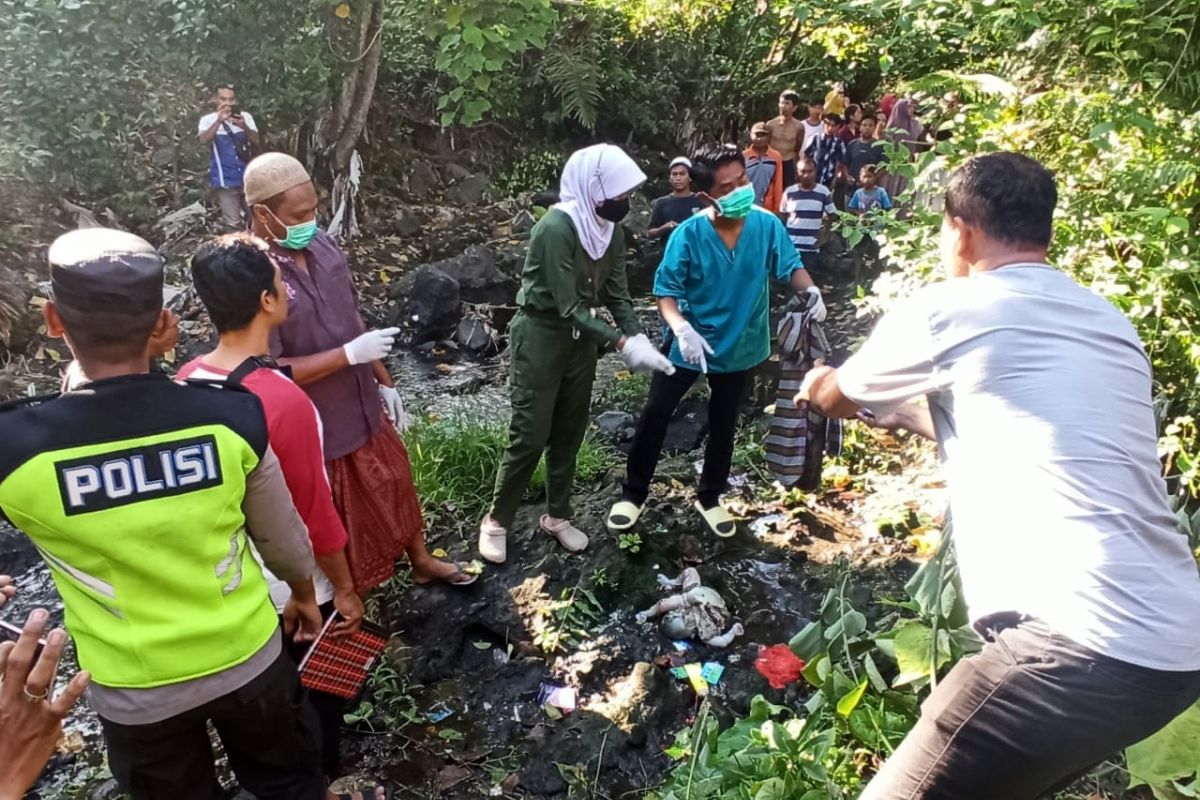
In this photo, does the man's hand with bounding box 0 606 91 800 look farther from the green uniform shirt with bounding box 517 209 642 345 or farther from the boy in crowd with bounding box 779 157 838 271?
the boy in crowd with bounding box 779 157 838 271

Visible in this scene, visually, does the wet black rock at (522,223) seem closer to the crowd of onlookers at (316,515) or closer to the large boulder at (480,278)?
the large boulder at (480,278)

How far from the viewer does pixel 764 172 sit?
7.05 m

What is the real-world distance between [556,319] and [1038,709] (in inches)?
85.2

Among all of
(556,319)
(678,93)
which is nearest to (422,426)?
(556,319)

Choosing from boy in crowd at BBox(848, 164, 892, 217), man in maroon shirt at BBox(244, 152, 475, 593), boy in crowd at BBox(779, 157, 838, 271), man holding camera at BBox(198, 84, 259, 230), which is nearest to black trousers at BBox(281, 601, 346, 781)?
man in maroon shirt at BBox(244, 152, 475, 593)

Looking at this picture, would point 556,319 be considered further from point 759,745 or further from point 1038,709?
point 1038,709

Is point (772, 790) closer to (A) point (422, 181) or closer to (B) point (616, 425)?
(B) point (616, 425)

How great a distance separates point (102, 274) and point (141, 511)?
441 millimetres

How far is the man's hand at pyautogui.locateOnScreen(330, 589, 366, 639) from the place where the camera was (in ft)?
7.57

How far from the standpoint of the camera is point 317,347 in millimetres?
2623

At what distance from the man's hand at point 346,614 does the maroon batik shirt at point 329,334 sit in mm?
553

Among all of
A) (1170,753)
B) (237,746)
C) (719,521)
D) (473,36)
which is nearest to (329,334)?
(237,746)

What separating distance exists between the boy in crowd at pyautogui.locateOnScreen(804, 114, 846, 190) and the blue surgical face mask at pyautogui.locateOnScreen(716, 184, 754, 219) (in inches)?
231

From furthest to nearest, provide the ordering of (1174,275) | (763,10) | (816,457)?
(763,10), (816,457), (1174,275)
